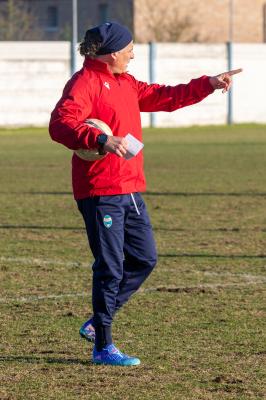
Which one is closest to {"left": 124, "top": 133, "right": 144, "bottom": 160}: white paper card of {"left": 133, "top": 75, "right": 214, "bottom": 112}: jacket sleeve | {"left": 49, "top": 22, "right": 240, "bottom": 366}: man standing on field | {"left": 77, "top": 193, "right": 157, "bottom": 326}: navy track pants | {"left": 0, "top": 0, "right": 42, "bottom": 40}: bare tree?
→ {"left": 49, "top": 22, "right": 240, "bottom": 366}: man standing on field

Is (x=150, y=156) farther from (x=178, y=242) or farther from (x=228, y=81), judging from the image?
(x=228, y=81)

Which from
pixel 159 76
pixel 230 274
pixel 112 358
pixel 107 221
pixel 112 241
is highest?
pixel 107 221

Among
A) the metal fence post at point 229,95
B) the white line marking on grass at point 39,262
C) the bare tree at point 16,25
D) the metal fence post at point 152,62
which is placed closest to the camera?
the white line marking on grass at point 39,262

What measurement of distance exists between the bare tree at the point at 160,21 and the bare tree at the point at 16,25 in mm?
5847

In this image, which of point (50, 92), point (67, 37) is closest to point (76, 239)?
point (50, 92)

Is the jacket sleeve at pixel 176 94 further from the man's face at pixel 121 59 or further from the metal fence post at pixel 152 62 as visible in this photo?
the metal fence post at pixel 152 62

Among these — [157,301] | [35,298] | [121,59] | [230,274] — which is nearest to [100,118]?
[121,59]

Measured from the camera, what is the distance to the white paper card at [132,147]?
6.74 m

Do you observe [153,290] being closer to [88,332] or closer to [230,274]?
[230,274]

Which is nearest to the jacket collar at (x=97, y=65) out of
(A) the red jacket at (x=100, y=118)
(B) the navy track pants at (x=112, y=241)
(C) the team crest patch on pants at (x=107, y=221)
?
(A) the red jacket at (x=100, y=118)

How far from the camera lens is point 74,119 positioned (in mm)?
6828

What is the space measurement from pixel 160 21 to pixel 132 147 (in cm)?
6191

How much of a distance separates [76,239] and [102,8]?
63.9 metres

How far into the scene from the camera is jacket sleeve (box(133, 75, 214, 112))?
7586 mm
